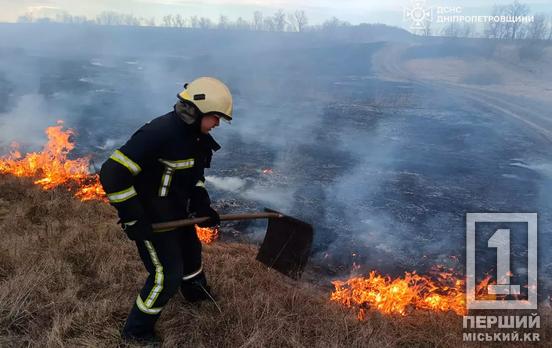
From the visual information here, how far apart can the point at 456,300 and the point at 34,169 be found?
7.54 meters

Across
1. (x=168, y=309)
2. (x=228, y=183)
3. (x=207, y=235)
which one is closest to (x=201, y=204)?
(x=168, y=309)

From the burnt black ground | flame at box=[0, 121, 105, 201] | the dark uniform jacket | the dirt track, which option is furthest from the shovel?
the dirt track

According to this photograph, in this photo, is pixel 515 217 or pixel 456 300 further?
pixel 515 217

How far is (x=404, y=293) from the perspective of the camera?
428 centimetres

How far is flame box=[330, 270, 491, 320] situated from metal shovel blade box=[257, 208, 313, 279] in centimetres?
58

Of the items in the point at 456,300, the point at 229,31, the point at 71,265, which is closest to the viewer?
the point at 71,265

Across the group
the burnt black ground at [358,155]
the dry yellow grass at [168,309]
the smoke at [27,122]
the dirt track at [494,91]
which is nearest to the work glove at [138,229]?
the dry yellow grass at [168,309]

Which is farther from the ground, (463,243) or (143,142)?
(143,142)

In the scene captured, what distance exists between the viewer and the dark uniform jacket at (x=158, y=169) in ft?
8.11

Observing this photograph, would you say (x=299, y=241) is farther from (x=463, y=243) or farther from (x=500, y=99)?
(x=500, y=99)

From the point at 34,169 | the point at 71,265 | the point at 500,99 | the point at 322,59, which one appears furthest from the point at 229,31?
the point at 71,265

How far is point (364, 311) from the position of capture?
376 cm

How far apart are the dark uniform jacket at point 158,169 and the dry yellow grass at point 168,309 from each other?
89 cm

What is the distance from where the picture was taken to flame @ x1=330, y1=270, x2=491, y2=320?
4004mm
